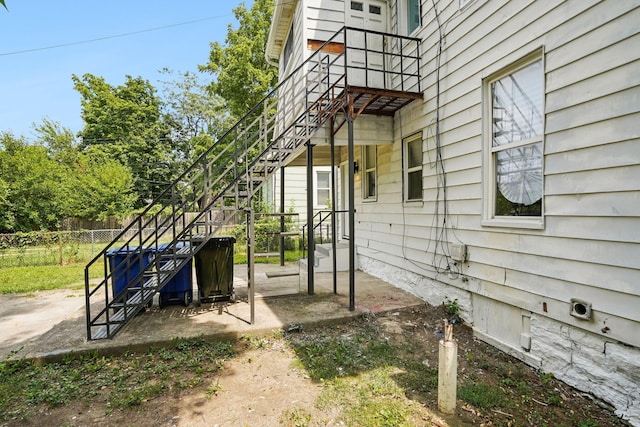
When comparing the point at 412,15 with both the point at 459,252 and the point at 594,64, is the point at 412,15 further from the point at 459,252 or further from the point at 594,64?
the point at 459,252

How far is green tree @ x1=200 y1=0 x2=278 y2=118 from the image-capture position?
1695 cm

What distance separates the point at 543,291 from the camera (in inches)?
131

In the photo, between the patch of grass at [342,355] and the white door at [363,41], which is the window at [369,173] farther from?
the patch of grass at [342,355]

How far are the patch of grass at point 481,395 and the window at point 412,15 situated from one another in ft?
19.1

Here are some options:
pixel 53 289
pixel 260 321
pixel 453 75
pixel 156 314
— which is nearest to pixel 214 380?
pixel 260 321

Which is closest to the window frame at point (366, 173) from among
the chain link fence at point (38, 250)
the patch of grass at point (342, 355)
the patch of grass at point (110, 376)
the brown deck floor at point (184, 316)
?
the brown deck floor at point (184, 316)

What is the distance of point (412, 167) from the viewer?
6027mm

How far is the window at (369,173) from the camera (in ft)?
24.8

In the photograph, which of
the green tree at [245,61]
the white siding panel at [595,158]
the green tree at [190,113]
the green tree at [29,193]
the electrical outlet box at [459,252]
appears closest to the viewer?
the white siding panel at [595,158]

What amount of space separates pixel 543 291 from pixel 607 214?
102 centimetres

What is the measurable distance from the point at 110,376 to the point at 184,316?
1534 millimetres

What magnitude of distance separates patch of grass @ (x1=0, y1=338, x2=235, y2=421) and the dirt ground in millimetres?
134

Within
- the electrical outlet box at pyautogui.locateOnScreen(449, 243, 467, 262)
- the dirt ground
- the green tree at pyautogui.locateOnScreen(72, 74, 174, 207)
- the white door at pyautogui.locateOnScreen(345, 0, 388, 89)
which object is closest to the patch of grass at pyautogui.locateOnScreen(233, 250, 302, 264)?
the white door at pyautogui.locateOnScreen(345, 0, 388, 89)

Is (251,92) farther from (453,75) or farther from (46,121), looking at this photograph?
(46,121)
